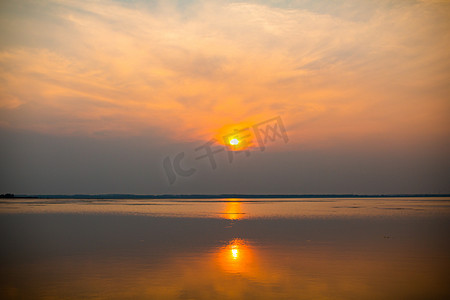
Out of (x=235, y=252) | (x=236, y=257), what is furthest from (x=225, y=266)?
(x=235, y=252)

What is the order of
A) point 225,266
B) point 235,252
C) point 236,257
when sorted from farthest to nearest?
point 235,252 → point 236,257 → point 225,266

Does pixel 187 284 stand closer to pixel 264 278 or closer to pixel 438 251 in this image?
A: pixel 264 278

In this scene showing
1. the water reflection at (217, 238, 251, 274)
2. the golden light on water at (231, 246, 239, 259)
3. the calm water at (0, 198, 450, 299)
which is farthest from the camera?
the golden light on water at (231, 246, 239, 259)

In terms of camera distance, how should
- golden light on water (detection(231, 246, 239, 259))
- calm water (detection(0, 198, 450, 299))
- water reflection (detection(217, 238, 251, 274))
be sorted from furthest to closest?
golden light on water (detection(231, 246, 239, 259))
water reflection (detection(217, 238, 251, 274))
calm water (detection(0, 198, 450, 299))

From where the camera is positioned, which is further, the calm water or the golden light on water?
the golden light on water

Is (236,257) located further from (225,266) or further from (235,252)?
(225,266)

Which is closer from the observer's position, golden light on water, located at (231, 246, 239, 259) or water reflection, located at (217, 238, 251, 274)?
water reflection, located at (217, 238, 251, 274)

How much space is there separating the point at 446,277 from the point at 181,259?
1321cm

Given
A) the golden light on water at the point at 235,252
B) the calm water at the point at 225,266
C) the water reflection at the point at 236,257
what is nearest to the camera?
the calm water at the point at 225,266

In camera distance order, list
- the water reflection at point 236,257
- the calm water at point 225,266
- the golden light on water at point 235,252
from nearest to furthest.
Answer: the calm water at point 225,266 < the water reflection at point 236,257 < the golden light on water at point 235,252

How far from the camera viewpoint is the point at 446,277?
66.1ft

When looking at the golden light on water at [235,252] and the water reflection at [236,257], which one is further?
the golden light on water at [235,252]

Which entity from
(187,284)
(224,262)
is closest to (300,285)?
(187,284)

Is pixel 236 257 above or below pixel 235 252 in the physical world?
below
